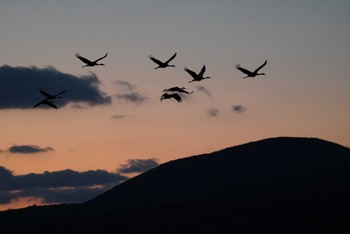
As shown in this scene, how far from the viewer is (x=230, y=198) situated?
129 m

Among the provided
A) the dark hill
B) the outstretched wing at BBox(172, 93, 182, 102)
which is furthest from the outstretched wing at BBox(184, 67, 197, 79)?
the dark hill

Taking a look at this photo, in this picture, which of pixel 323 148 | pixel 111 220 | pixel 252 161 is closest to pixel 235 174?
pixel 252 161

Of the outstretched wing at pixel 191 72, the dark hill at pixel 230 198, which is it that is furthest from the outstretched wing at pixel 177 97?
the dark hill at pixel 230 198

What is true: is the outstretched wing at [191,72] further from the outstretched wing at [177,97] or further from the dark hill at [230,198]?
the dark hill at [230,198]

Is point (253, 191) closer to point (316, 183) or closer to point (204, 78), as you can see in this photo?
point (316, 183)

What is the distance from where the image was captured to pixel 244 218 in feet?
364

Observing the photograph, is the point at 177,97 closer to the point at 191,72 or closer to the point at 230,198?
the point at 191,72

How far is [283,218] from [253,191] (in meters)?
21.6

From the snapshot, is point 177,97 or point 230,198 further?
point 230,198

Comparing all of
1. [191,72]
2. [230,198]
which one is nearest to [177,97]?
[191,72]

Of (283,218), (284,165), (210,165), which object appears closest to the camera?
(283,218)

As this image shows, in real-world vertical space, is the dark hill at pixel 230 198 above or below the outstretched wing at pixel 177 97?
above

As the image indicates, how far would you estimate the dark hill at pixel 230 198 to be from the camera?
110m

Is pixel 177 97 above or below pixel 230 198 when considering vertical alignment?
below
